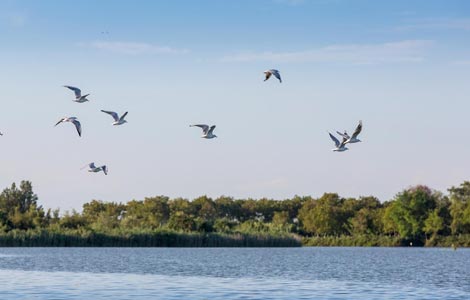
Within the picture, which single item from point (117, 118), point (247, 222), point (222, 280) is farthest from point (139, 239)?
point (117, 118)

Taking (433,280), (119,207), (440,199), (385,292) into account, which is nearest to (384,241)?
(440,199)

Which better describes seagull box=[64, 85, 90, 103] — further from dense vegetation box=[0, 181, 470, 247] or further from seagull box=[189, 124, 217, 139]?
dense vegetation box=[0, 181, 470, 247]

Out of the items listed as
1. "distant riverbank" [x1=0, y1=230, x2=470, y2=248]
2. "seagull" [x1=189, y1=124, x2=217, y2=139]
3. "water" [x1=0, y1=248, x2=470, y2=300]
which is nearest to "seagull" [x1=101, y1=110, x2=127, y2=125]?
"seagull" [x1=189, y1=124, x2=217, y2=139]

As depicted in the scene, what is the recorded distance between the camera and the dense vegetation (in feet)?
275

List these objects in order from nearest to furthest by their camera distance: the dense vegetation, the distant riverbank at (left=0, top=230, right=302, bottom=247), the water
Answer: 1. the water
2. the distant riverbank at (left=0, top=230, right=302, bottom=247)
3. the dense vegetation

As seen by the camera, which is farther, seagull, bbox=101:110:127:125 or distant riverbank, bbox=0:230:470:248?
distant riverbank, bbox=0:230:470:248

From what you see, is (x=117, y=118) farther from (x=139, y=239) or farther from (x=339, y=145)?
(x=139, y=239)

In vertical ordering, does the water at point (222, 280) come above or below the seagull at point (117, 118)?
below

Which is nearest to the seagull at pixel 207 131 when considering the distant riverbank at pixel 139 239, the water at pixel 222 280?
the water at pixel 222 280

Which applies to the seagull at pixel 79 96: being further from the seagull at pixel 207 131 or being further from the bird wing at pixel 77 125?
the seagull at pixel 207 131

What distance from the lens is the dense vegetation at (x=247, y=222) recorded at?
275 ft

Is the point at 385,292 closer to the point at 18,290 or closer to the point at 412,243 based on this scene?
the point at 18,290

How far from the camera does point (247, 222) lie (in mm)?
100938

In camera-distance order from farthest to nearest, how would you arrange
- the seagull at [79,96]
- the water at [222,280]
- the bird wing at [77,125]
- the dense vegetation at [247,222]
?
the dense vegetation at [247,222]
the water at [222,280]
the seagull at [79,96]
the bird wing at [77,125]
